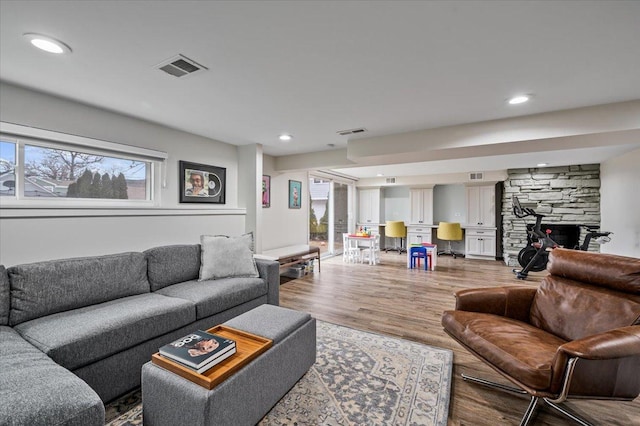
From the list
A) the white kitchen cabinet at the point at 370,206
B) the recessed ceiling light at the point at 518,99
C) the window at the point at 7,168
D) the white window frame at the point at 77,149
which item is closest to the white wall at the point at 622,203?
the recessed ceiling light at the point at 518,99

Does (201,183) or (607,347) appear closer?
(607,347)

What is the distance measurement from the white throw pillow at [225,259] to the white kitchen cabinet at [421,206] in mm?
5992

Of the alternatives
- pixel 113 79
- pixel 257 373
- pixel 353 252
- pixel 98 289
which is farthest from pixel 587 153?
pixel 98 289

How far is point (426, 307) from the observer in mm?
3453

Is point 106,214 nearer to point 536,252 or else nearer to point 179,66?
point 179,66

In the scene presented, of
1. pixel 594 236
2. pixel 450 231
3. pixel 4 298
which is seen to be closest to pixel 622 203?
pixel 594 236

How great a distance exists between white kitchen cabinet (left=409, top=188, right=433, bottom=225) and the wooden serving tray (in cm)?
700

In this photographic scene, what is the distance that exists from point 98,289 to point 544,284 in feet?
11.2

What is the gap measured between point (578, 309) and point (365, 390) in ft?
4.88

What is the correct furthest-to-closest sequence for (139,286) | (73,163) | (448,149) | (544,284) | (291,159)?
(291,159)
(448,149)
(73,163)
(139,286)
(544,284)

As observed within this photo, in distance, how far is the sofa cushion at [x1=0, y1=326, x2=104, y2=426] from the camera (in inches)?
37.3

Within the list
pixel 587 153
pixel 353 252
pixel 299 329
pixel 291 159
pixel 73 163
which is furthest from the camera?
pixel 353 252

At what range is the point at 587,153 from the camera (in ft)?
14.7

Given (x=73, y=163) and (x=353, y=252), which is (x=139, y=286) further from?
(x=353, y=252)
